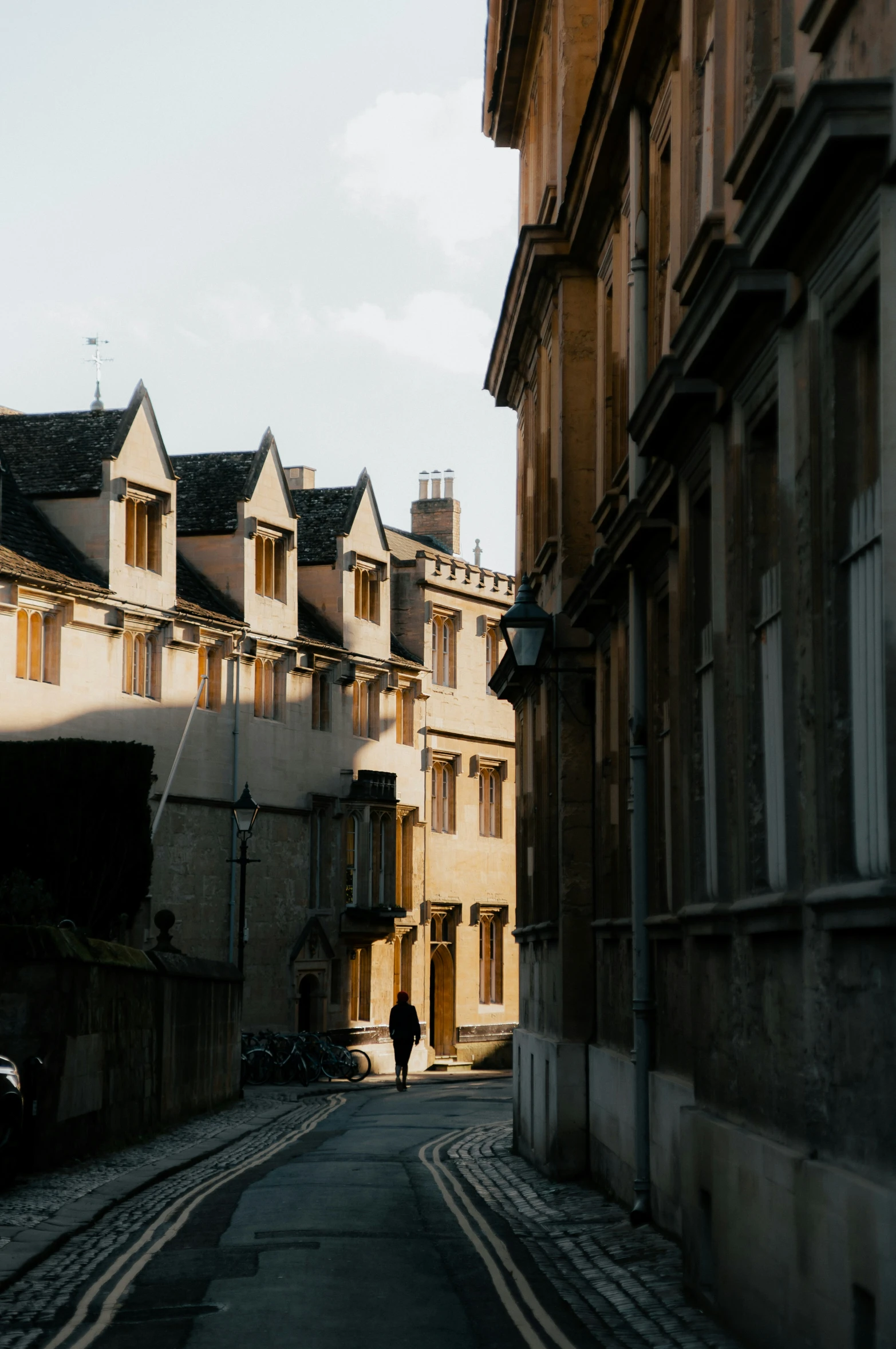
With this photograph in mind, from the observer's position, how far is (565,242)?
20.2 metres

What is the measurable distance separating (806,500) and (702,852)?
3707 mm

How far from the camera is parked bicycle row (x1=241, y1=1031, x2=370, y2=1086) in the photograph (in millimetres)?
40969

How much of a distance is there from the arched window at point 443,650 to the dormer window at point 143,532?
47.4 feet

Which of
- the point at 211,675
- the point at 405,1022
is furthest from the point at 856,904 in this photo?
the point at 211,675

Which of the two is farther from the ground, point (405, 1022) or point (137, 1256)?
point (405, 1022)

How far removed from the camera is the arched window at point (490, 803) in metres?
57.7

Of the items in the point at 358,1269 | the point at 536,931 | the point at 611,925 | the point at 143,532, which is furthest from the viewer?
the point at 143,532

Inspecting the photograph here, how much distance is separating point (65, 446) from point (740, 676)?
35.1 meters

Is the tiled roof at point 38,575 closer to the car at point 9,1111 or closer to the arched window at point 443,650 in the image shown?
the arched window at point 443,650

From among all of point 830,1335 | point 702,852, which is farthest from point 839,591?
point 702,852

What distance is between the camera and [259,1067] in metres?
40.8

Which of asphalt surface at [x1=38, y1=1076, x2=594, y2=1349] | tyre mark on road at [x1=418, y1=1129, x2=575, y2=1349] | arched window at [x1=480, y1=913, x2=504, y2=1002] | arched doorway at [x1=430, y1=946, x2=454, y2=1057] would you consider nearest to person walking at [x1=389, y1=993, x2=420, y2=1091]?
asphalt surface at [x1=38, y1=1076, x2=594, y2=1349]

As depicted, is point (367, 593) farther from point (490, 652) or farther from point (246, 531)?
point (490, 652)

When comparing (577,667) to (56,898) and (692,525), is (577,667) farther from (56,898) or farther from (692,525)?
(56,898)
